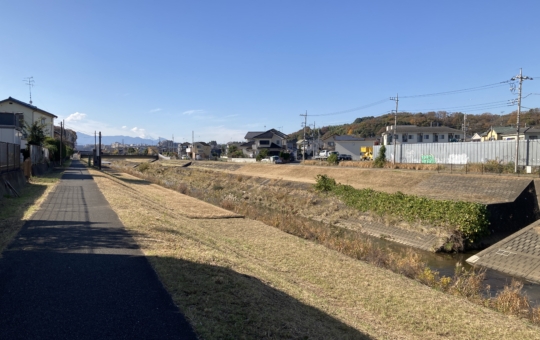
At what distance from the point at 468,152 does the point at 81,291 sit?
4097 cm

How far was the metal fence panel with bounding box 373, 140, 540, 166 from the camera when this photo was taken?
33.0 meters

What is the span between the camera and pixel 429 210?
20.2 meters

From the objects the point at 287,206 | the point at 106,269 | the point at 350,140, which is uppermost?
the point at 350,140

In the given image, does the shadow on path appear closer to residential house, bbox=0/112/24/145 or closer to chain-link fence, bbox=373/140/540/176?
chain-link fence, bbox=373/140/540/176

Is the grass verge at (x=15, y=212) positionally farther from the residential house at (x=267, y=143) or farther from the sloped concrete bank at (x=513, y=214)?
the residential house at (x=267, y=143)

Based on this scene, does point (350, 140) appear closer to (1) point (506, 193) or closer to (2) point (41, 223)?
(1) point (506, 193)

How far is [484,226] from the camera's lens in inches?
728

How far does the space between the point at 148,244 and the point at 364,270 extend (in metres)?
5.73

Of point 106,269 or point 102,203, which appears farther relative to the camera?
point 102,203

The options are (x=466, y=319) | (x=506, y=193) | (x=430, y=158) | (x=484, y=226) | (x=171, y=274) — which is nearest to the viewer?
(x=171, y=274)

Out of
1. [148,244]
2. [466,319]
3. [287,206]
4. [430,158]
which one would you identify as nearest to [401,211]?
[287,206]

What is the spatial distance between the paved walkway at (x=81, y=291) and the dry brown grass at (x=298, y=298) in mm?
363

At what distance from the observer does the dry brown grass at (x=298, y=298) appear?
18.5ft

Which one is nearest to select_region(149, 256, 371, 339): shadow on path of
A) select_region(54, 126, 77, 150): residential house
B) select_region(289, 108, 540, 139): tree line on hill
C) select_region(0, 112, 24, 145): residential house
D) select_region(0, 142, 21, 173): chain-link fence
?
select_region(0, 142, 21, 173): chain-link fence
